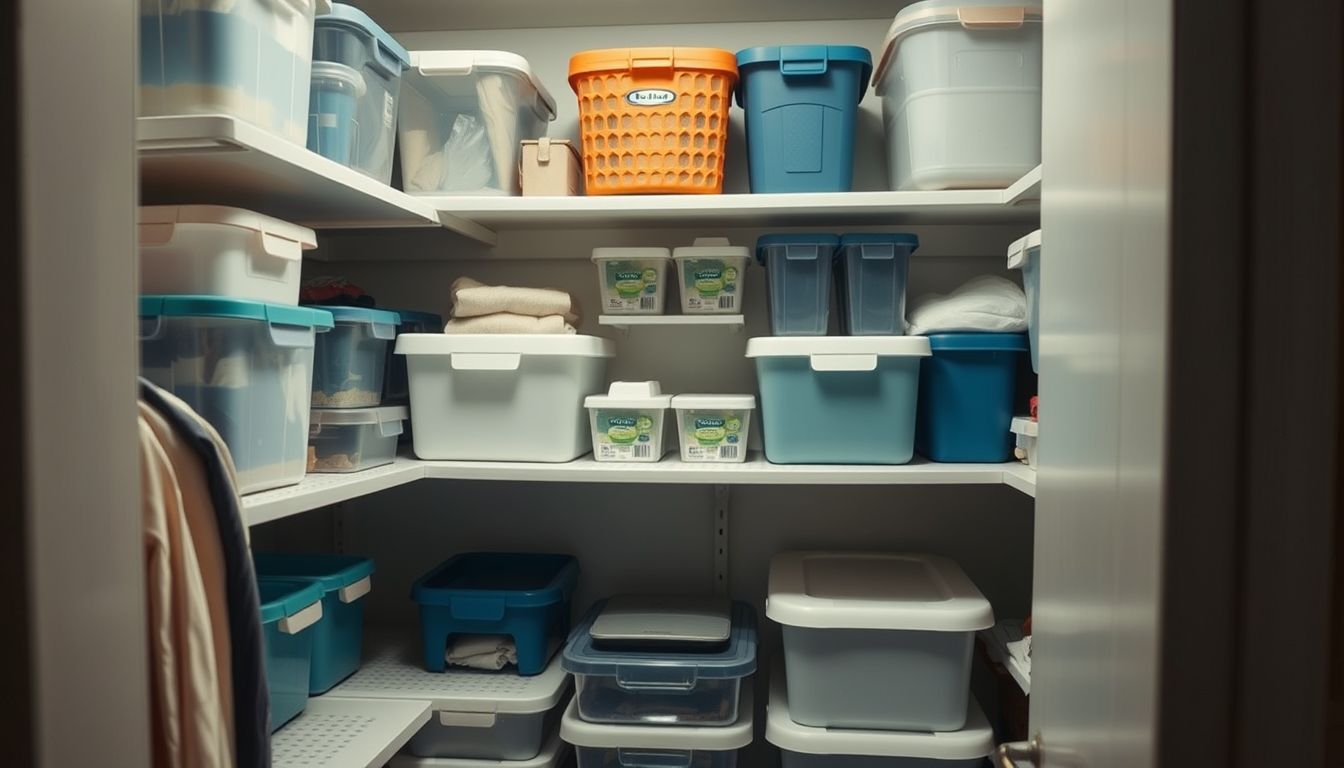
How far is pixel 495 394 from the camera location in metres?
1.70

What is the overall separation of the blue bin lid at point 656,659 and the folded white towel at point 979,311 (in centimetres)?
68

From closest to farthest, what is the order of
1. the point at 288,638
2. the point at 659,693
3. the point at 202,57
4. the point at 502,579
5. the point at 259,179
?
the point at 202,57 < the point at 259,179 < the point at 288,638 < the point at 659,693 < the point at 502,579

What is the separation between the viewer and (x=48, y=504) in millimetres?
500

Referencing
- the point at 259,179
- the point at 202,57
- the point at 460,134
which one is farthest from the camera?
the point at 460,134

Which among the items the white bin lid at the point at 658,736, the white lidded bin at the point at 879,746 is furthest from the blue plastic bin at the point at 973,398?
the white bin lid at the point at 658,736

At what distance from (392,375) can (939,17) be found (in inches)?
48.4

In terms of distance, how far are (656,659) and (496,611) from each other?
33 centimetres

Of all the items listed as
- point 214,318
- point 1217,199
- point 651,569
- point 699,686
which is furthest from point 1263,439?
point 651,569

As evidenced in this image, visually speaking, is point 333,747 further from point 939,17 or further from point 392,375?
point 939,17

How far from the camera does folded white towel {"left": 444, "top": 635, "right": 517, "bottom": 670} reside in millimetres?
1756

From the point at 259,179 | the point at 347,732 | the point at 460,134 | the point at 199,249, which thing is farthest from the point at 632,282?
the point at 347,732

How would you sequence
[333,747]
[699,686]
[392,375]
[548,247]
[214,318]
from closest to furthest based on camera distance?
[214,318] → [333,747] → [699,686] → [392,375] → [548,247]

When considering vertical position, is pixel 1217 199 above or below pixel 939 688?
above

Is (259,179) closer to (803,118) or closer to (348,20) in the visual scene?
(348,20)
